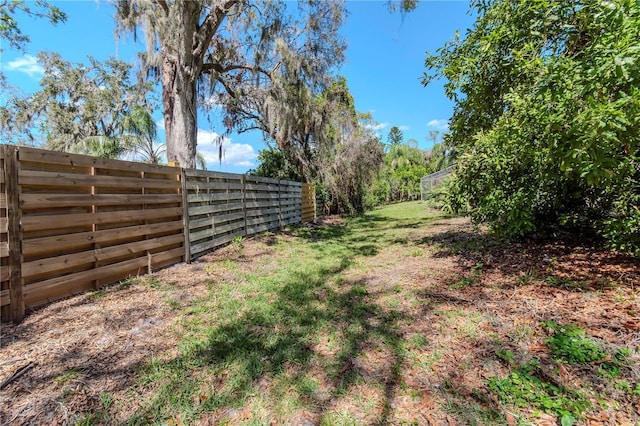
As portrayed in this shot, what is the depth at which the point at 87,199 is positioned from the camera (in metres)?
2.84

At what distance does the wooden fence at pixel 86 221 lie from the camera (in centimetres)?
227

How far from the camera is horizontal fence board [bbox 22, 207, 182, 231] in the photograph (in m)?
2.38

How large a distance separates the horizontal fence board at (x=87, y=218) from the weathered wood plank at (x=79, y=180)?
0.96 feet

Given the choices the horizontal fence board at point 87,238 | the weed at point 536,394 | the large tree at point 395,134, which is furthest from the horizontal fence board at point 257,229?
the large tree at point 395,134

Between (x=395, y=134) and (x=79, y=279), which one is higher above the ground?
(x=395, y=134)

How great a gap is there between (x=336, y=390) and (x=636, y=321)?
2246 mm

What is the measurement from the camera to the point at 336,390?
1.74 m

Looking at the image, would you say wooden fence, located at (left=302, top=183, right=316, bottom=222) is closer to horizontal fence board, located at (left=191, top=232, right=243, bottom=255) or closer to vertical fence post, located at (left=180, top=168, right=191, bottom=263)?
horizontal fence board, located at (left=191, top=232, right=243, bottom=255)

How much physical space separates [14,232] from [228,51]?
239 inches

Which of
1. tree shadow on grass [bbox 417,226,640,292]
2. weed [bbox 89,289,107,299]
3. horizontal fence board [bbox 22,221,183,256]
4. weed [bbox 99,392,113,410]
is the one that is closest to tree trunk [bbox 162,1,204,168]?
horizontal fence board [bbox 22,221,183,256]

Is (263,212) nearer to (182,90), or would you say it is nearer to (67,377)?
(182,90)

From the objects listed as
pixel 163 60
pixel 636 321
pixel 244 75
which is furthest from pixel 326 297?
pixel 244 75

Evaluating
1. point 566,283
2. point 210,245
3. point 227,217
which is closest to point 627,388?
point 566,283

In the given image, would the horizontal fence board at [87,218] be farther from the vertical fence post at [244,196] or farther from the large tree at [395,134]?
the large tree at [395,134]
